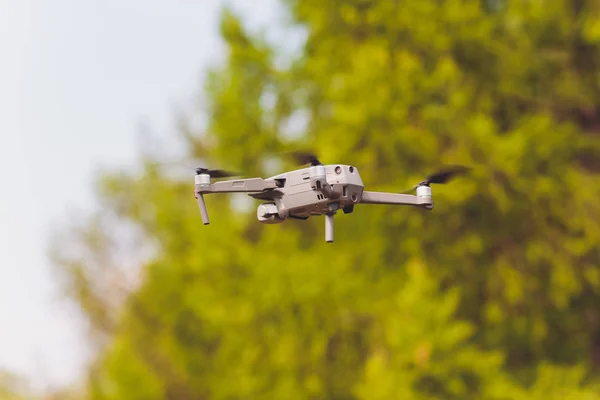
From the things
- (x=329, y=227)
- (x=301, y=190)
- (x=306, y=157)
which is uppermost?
(x=306, y=157)

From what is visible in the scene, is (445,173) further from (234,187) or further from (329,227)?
(234,187)

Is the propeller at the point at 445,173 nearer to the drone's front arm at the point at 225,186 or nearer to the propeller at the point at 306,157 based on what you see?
the propeller at the point at 306,157

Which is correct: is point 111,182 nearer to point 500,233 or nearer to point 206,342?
point 206,342

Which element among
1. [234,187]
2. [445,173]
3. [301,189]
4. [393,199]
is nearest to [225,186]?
[234,187]

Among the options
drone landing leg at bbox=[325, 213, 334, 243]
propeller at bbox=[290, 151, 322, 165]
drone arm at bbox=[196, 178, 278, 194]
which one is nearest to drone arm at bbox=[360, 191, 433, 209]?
drone landing leg at bbox=[325, 213, 334, 243]

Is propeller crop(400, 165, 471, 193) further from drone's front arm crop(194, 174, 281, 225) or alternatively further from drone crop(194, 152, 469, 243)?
drone's front arm crop(194, 174, 281, 225)

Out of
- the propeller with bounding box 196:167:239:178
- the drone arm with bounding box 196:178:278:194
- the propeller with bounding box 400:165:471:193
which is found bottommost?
the drone arm with bounding box 196:178:278:194

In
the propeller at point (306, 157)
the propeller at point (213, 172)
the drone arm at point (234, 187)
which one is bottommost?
the drone arm at point (234, 187)

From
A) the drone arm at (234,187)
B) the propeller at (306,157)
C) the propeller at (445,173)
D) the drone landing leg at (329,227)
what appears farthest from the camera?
the propeller at (445,173)

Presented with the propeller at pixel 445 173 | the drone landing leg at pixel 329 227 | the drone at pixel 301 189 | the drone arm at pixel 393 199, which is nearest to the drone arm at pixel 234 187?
the drone at pixel 301 189

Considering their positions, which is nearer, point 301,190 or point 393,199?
point 301,190
